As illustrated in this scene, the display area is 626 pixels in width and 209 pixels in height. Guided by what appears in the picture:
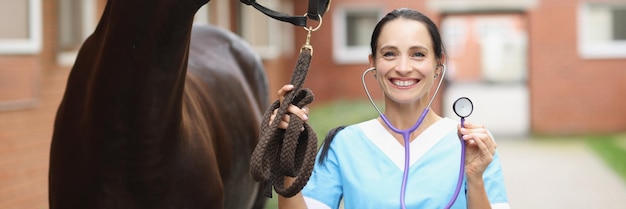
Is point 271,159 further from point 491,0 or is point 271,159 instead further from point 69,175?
point 491,0

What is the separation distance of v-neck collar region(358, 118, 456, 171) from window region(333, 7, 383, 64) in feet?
51.2

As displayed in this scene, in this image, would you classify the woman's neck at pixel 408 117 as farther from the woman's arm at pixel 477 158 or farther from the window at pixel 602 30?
the window at pixel 602 30

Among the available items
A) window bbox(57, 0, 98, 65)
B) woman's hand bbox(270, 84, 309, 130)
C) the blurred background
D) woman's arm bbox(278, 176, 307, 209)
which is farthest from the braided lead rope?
window bbox(57, 0, 98, 65)

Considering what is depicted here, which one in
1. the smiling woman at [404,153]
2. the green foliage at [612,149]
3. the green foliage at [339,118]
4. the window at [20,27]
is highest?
the window at [20,27]

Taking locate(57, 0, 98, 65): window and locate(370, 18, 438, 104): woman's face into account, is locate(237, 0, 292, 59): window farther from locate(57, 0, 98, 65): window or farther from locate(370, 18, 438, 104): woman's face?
locate(370, 18, 438, 104): woman's face

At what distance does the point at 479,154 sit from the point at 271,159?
0.50m

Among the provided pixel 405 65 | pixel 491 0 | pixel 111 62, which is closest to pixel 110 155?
pixel 111 62

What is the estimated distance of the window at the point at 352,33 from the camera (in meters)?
17.9

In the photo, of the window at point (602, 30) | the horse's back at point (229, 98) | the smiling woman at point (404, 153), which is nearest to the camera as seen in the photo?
the smiling woman at point (404, 153)

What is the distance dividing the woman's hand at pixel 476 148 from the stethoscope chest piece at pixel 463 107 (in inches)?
1.2

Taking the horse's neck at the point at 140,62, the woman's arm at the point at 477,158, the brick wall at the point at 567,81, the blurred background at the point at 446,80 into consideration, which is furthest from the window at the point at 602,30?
the woman's arm at the point at 477,158

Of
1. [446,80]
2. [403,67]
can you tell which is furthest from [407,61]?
[446,80]

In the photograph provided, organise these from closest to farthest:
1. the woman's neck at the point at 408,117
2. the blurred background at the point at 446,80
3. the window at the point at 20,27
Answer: the woman's neck at the point at 408,117, the window at the point at 20,27, the blurred background at the point at 446,80

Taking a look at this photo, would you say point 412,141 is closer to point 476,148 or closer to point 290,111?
point 476,148
